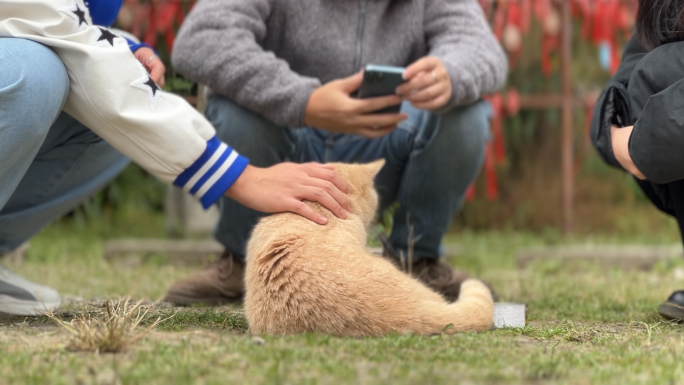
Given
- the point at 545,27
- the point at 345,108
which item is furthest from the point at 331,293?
the point at 545,27

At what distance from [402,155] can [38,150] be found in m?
1.30

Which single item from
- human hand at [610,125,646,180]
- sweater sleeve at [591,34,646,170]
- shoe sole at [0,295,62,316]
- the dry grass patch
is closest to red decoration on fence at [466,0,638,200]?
sweater sleeve at [591,34,646,170]

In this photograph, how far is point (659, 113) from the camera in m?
2.02

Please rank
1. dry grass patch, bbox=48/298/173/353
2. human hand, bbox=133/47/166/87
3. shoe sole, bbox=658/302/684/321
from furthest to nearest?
human hand, bbox=133/47/166/87 → shoe sole, bbox=658/302/684/321 → dry grass patch, bbox=48/298/173/353

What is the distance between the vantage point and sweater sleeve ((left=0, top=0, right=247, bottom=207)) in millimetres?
1963

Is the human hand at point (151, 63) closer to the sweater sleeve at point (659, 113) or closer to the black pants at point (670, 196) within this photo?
the sweater sleeve at point (659, 113)

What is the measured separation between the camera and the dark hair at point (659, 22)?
7.22ft

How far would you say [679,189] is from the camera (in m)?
2.31

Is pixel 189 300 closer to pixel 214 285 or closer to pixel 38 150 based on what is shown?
pixel 214 285

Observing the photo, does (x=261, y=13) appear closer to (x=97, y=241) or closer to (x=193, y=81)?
(x=193, y=81)

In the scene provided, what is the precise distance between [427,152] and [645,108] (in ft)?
2.95

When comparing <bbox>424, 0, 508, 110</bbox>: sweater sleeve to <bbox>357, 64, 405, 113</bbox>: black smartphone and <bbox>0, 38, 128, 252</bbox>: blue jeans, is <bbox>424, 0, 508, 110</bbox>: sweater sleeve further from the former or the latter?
<bbox>0, 38, 128, 252</bbox>: blue jeans

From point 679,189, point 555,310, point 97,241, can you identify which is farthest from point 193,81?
point 97,241

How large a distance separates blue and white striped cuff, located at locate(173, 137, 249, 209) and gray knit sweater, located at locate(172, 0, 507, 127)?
1.73 ft
